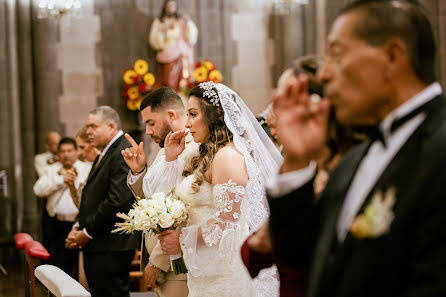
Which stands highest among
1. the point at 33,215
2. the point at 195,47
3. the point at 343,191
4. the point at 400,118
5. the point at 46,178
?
the point at 195,47

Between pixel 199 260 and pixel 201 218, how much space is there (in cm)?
25

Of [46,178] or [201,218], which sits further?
[46,178]

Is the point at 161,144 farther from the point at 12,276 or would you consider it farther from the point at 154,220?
the point at 12,276

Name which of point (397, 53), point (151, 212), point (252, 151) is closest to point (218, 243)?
point (151, 212)

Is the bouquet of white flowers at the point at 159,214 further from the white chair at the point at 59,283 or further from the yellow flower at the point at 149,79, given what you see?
the yellow flower at the point at 149,79

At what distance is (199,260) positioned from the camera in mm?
3287

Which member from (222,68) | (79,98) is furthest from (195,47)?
(79,98)

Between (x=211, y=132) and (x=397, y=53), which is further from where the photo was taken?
(x=211, y=132)

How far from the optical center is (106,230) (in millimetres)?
4816

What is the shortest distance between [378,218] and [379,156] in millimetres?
184

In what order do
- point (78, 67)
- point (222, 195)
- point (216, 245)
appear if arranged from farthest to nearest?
point (78, 67) → point (216, 245) → point (222, 195)

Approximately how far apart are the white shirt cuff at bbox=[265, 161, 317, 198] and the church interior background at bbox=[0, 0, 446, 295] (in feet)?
29.9

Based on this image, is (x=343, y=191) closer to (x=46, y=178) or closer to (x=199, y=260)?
(x=199, y=260)

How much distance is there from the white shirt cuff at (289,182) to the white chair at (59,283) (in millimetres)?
1178
